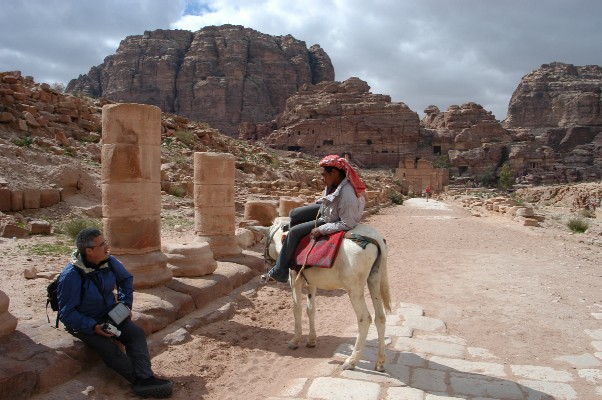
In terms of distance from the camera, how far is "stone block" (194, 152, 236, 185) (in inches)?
375

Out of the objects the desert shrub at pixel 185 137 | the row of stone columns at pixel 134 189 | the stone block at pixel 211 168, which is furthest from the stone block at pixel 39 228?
the desert shrub at pixel 185 137

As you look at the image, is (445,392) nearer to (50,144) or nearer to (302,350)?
(302,350)

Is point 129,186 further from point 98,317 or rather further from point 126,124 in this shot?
point 98,317

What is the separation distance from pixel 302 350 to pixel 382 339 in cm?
125

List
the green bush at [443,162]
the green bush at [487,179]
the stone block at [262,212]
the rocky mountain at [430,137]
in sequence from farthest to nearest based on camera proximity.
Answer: the green bush at [443,162], the rocky mountain at [430,137], the green bush at [487,179], the stone block at [262,212]

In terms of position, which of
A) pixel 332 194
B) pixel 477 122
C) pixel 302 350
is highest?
pixel 477 122

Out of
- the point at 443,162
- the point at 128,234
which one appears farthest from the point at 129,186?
the point at 443,162

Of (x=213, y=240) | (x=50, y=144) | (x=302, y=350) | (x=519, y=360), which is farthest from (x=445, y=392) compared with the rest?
(x=50, y=144)

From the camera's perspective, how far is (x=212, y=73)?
9494 cm

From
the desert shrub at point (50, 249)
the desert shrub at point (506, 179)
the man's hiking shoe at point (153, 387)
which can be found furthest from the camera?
the desert shrub at point (506, 179)

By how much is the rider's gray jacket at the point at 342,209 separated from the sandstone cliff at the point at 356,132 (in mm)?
64004

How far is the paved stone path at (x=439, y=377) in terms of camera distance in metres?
4.51

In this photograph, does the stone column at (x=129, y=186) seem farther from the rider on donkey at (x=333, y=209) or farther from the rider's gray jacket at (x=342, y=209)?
the rider's gray jacket at (x=342, y=209)

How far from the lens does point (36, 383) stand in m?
4.23
